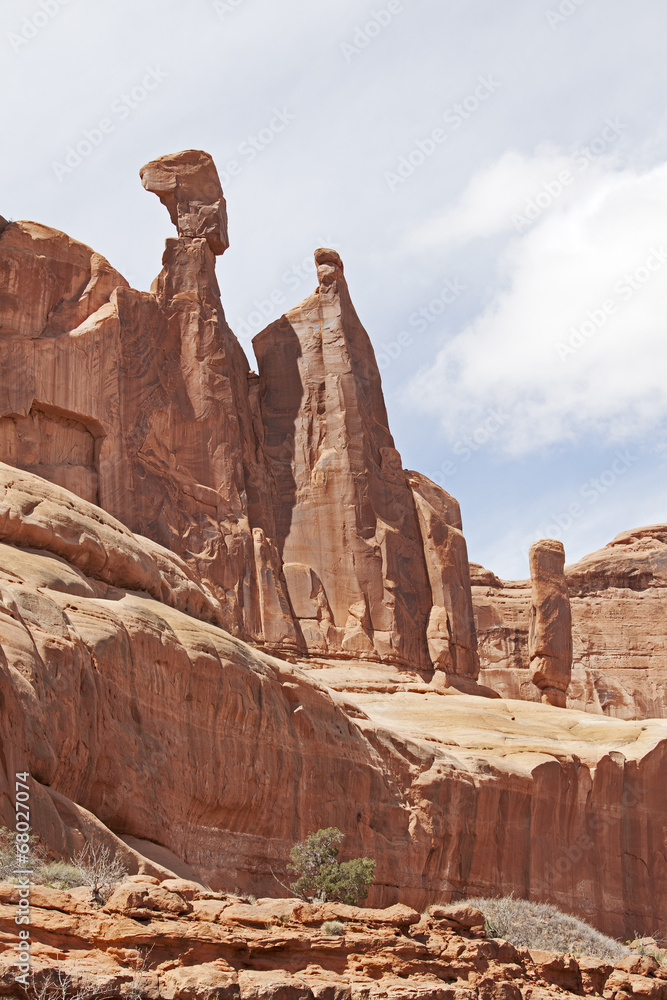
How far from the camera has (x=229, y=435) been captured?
199 ft

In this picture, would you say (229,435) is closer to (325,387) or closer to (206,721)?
(325,387)

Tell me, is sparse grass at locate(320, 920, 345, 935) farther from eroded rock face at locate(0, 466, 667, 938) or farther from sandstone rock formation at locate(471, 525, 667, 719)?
sandstone rock formation at locate(471, 525, 667, 719)

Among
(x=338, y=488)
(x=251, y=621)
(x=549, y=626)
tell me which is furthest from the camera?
(x=338, y=488)

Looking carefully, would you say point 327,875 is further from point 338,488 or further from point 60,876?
point 338,488

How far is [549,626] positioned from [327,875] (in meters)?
37.6

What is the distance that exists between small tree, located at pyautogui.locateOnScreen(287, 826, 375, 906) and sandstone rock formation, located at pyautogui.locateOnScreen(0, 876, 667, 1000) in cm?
427

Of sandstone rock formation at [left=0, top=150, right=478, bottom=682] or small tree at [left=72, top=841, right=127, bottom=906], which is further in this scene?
sandstone rock formation at [left=0, top=150, right=478, bottom=682]

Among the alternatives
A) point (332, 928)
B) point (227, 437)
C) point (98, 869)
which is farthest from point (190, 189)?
point (332, 928)

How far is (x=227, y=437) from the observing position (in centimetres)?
6041

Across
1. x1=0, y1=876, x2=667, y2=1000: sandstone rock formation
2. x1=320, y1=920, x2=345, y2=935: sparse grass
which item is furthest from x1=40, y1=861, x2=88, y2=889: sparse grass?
x1=320, y1=920, x2=345, y2=935: sparse grass

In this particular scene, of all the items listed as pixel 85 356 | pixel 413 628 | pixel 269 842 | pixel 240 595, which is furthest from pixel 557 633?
pixel 269 842

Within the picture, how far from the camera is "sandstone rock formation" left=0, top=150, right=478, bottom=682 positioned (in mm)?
54125

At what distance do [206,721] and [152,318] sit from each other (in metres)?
31.5

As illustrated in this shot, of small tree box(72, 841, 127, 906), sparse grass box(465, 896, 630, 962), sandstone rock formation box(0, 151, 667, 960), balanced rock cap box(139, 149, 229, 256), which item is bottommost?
sparse grass box(465, 896, 630, 962)
